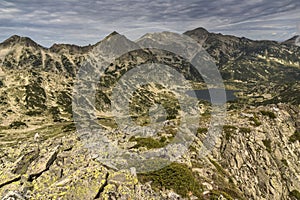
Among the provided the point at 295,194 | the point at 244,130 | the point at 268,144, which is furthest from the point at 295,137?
the point at 244,130

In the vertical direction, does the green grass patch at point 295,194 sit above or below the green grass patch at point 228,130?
below

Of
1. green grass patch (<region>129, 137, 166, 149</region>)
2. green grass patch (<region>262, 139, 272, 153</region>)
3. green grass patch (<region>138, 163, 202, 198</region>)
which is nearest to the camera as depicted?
green grass patch (<region>138, 163, 202, 198</region>)

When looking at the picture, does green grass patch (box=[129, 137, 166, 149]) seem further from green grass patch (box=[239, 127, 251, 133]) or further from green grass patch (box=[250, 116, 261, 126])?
green grass patch (box=[250, 116, 261, 126])

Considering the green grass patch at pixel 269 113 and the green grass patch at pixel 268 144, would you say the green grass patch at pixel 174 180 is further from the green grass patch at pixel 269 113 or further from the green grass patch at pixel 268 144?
the green grass patch at pixel 269 113

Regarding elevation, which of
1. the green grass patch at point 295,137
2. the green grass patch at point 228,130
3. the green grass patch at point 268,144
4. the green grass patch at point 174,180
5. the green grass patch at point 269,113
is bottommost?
the green grass patch at point 295,137

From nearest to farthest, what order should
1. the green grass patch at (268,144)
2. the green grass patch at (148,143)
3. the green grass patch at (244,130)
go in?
the green grass patch at (148,143), the green grass patch at (268,144), the green grass patch at (244,130)

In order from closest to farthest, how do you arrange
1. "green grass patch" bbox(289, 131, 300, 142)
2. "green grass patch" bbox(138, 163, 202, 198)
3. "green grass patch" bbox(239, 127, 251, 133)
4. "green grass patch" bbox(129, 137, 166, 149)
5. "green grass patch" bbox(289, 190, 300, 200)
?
"green grass patch" bbox(138, 163, 202, 198)
"green grass patch" bbox(129, 137, 166, 149)
"green grass patch" bbox(289, 190, 300, 200)
"green grass patch" bbox(239, 127, 251, 133)
"green grass patch" bbox(289, 131, 300, 142)

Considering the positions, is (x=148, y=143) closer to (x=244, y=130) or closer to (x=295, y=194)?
(x=244, y=130)

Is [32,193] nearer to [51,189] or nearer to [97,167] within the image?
[51,189]

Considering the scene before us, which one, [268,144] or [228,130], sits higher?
[228,130]

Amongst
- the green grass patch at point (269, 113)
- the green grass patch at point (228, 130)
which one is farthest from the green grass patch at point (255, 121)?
the green grass patch at point (228, 130)

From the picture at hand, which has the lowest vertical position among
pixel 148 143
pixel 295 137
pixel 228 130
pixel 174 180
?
pixel 295 137

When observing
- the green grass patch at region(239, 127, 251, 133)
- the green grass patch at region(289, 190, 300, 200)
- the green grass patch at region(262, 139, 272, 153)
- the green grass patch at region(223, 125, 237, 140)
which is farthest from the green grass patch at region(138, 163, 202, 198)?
the green grass patch at region(289, 190, 300, 200)
